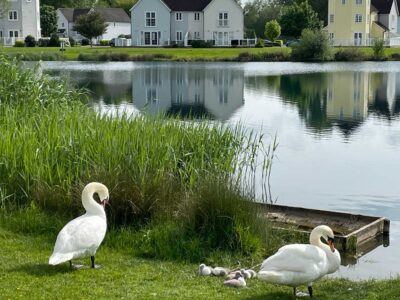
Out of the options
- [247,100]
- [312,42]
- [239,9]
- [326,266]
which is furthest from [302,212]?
[239,9]

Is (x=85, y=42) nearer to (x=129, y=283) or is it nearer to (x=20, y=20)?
(x=20, y=20)

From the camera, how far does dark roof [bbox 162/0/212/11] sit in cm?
9200

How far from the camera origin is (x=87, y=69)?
5762 centimetres

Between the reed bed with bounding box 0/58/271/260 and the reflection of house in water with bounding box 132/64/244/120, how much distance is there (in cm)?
1169

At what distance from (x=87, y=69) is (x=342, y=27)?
4716 centimetres

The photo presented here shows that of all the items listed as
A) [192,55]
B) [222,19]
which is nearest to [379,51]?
[192,55]

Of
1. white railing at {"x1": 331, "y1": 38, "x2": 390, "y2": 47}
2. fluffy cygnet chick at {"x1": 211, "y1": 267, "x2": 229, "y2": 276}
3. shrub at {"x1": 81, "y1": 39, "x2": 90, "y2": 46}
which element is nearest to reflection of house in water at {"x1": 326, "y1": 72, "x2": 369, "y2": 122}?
fluffy cygnet chick at {"x1": 211, "y1": 267, "x2": 229, "y2": 276}

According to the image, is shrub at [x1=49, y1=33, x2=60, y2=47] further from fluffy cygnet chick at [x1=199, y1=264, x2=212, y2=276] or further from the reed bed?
fluffy cygnet chick at [x1=199, y1=264, x2=212, y2=276]

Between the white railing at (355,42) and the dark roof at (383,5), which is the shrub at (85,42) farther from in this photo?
the dark roof at (383,5)

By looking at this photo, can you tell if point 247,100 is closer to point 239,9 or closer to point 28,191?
point 28,191

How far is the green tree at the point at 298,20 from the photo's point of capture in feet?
307

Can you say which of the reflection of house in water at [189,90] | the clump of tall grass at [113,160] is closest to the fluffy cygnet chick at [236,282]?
the clump of tall grass at [113,160]

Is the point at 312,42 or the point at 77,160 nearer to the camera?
the point at 77,160

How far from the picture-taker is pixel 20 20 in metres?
93.4
